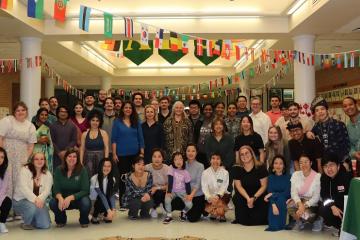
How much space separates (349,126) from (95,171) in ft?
11.1

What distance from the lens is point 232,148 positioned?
5.93 meters

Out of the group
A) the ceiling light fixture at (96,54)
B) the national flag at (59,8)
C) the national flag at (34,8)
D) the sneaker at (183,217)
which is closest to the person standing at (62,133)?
the national flag at (59,8)

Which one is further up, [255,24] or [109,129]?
[255,24]

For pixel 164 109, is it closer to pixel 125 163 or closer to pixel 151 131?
pixel 151 131

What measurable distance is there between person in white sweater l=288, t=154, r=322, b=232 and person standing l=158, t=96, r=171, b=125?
85.1 inches

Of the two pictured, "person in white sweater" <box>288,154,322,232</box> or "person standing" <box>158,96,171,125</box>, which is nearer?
"person in white sweater" <box>288,154,322,232</box>

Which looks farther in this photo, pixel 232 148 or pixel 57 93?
pixel 57 93

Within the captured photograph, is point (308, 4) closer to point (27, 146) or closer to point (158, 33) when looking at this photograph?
point (158, 33)

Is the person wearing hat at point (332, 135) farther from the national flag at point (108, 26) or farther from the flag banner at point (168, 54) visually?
the flag banner at point (168, 54)

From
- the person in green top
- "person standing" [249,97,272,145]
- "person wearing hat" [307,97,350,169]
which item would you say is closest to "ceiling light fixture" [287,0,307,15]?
"person standing" [249,97,272,145]

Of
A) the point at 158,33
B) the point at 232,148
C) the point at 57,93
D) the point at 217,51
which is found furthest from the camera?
the point at 57,93

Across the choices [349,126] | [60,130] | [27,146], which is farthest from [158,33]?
[349,126]

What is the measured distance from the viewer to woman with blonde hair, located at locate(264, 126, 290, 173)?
558 cm

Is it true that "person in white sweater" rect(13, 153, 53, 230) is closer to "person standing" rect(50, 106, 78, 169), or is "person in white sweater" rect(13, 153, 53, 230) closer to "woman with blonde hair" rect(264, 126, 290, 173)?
"person standing" rect(50, 106, 78, 169)
